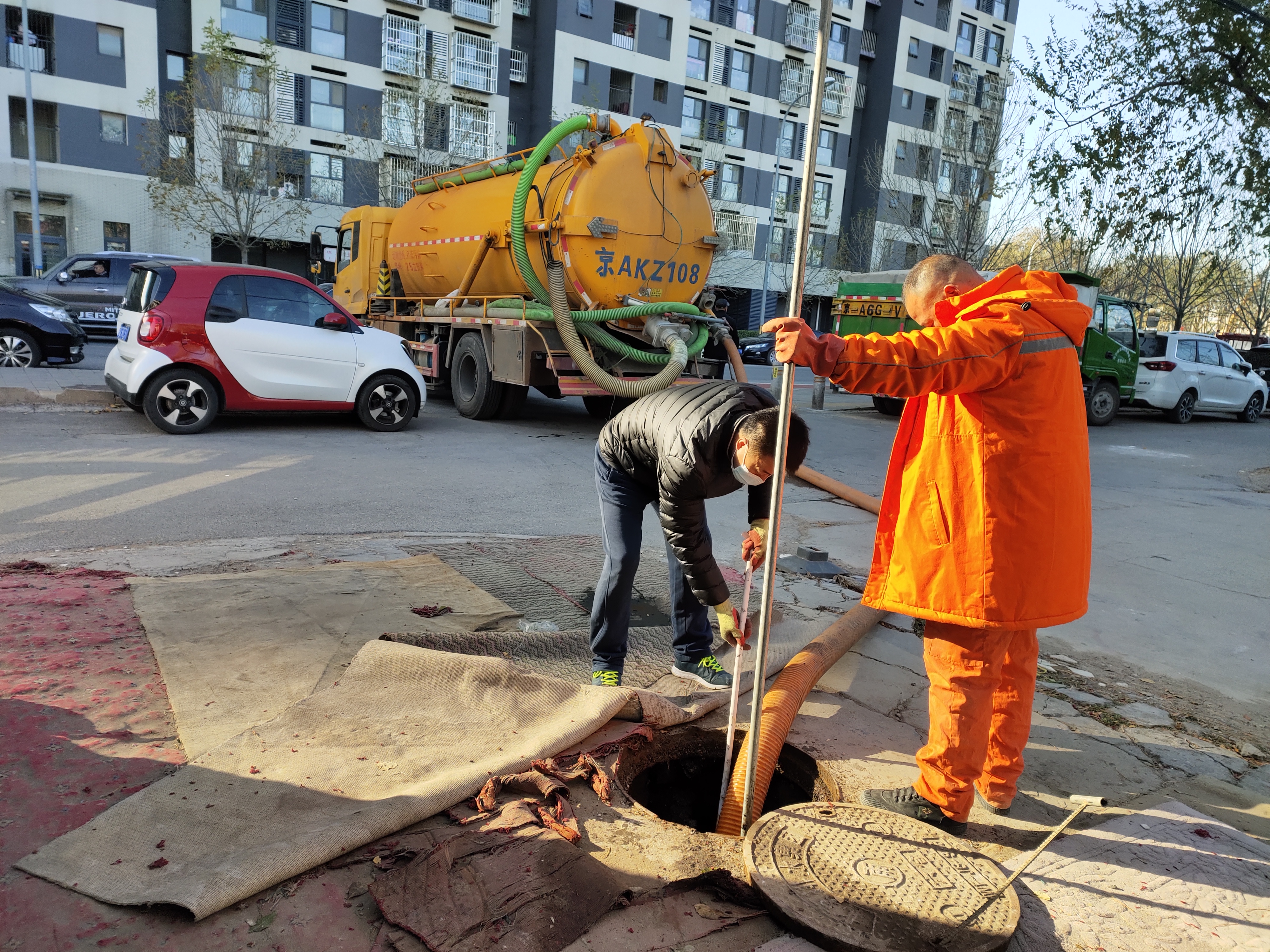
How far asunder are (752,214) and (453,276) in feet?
104

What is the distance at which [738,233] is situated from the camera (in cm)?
3991

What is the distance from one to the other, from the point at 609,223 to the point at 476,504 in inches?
171

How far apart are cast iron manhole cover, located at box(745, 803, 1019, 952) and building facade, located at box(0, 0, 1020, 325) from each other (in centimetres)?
1070

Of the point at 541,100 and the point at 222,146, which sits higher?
the point at 541,100

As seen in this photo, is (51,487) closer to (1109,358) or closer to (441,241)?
(441,241)

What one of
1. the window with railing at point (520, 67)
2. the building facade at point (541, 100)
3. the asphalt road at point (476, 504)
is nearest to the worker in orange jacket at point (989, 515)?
the asphalt road at point (476, 504)

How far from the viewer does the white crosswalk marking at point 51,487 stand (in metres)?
5.71

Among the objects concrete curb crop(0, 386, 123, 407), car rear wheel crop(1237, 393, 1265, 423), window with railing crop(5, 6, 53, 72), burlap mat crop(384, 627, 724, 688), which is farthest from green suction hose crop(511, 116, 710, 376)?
window with railing crop(5, 6, 53, 72)

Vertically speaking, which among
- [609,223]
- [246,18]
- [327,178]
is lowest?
[609,223]

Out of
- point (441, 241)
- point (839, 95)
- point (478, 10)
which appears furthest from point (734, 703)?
point (839, 95)

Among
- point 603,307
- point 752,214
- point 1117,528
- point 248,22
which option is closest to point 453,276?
point 603,307

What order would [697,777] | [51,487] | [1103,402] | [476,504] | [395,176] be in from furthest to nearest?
[395,176] < [1103,402] < [476,504] < [51,487] < [697,777]

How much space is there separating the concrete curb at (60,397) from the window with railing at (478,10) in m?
28.3

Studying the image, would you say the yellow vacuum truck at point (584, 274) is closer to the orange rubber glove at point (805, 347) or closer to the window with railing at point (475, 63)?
the orange rubber glove at point (805, 347)
